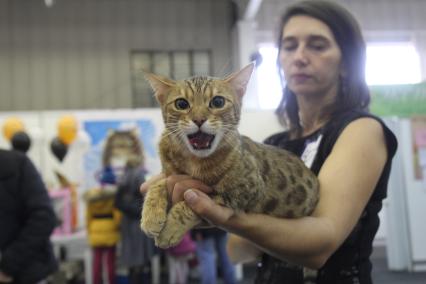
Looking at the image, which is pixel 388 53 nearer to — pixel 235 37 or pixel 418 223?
pixel 235 37

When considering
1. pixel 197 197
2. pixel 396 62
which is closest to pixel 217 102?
pixel 197 197

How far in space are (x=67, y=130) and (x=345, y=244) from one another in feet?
12.6

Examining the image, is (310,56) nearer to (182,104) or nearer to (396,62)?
(182,104)

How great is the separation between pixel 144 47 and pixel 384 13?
4289mm

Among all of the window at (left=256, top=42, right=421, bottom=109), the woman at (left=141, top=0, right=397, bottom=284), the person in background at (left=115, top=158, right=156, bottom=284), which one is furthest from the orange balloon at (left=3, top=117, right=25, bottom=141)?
the woman at (left=141, top=0, right=397, bottom=284)

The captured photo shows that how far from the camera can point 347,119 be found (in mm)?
1053

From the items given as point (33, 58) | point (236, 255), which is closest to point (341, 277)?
point (236, 255)

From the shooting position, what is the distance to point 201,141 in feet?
2.68

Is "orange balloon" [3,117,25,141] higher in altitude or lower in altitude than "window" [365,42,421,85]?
lower

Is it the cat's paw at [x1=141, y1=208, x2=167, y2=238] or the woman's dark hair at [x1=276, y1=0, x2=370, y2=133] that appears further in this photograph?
the woman's dark hair at [x1=276, y1=0, x2=370, y2=133]

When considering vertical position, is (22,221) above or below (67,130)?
below

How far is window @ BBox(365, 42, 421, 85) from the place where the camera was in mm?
6055

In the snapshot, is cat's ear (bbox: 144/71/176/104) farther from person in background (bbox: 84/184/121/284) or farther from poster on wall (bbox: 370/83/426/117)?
poster on wall (bbox: 370/83/426/117)

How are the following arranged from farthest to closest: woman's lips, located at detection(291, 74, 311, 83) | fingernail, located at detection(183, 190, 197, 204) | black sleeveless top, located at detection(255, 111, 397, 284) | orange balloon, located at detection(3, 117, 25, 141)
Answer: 1. orange balloon, located at detection(3, 117, 25, 141)
2. woman's lips, located at detection(291, 74, 311, 83)
3. black sleeveless top, located at detection(255, 111, 397, 284)
4. fingernail, located at detection(183, 190, 197, 204)
